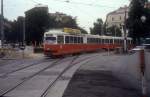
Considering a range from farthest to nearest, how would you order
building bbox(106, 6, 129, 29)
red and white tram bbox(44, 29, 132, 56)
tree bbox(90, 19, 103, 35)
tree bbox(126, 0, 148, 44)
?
building bbox(106, 6, 129, 29) < tree bbox(90, 19, 103, 35) < tree bbox(126, 0, 148, 44) < red and white tram bbox(44, 29, 132, 56)

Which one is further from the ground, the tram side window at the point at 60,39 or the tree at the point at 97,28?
the tree at the point at 97,28

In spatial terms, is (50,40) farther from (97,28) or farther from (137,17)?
(97,28)

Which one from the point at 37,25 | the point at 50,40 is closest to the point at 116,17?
the point at 37,25

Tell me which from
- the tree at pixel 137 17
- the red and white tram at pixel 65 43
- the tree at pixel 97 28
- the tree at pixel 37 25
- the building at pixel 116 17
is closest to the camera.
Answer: the red and white tram at pixel 65 43

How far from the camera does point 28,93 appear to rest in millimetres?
17250

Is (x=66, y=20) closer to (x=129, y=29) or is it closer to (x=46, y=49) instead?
(x=129, y=29)

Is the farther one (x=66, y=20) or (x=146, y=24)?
(x=66, y=20)

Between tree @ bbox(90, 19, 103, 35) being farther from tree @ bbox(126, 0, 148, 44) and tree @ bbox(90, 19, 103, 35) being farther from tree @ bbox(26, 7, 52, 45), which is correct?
tree @ bbox(126, 0, 148, 44)

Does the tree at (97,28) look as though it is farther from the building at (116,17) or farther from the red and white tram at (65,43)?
the red and white tram at (65,43)

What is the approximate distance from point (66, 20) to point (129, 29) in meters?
65.2

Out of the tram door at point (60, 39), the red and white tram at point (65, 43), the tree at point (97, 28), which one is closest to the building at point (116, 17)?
the tree at point (97, 28)

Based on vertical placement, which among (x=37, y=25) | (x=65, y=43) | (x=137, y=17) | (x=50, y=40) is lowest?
(x=65, y=43)

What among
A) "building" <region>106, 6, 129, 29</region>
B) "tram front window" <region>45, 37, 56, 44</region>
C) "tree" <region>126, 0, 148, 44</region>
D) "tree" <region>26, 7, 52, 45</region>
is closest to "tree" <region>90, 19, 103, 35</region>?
"building" <region>106, 6, 129, 29</region>

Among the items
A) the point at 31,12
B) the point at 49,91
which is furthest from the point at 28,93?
the point at 31,12
